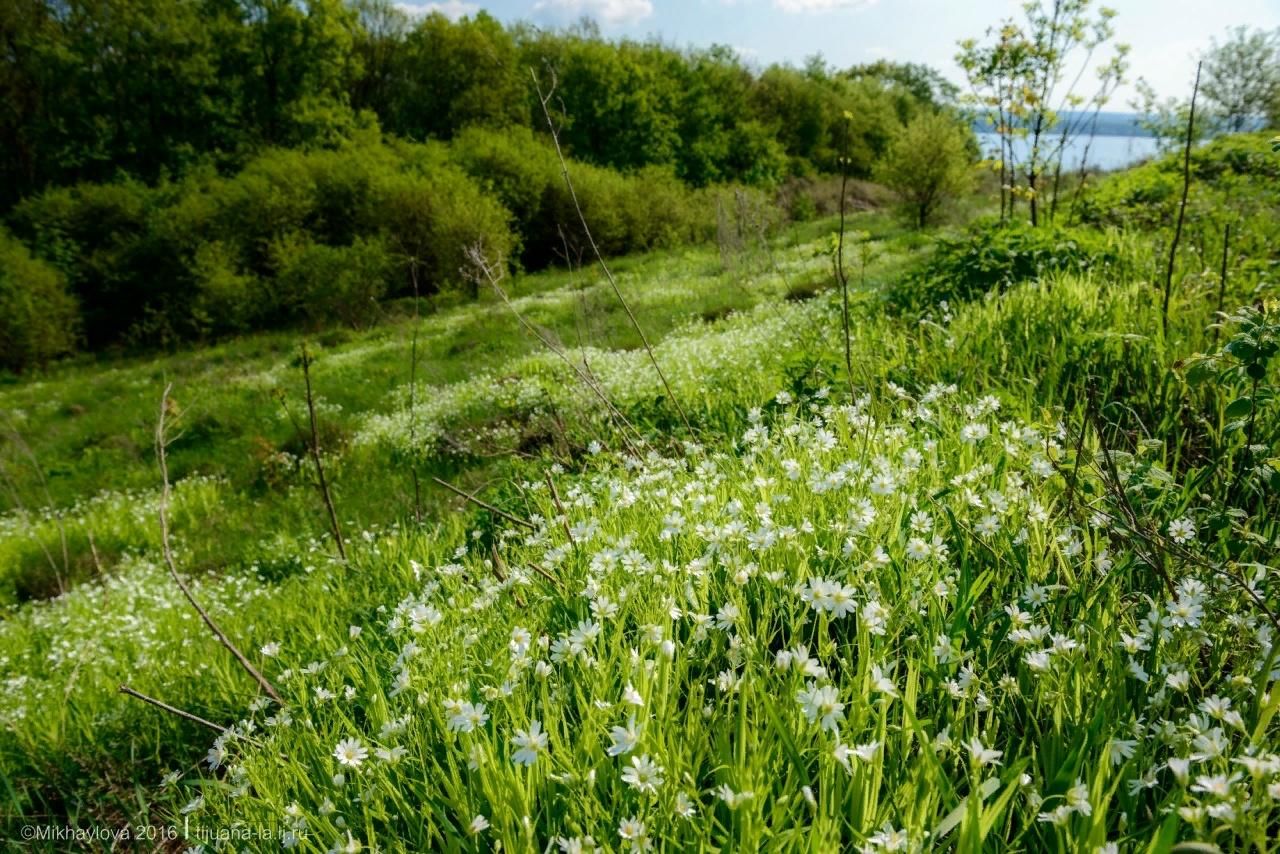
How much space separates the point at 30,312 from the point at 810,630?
2856cm

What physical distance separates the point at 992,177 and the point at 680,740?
140 ft

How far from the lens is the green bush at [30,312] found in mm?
21438

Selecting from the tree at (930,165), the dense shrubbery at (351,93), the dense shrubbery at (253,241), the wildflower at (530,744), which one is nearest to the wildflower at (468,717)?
the wildflower at (530,744)

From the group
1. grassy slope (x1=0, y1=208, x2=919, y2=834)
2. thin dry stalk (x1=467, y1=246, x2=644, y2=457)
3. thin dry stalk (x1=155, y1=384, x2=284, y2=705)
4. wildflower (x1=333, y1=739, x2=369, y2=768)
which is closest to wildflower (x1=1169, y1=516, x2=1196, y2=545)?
wildflower (x1=333, y1=739, x2=369, y2=768)

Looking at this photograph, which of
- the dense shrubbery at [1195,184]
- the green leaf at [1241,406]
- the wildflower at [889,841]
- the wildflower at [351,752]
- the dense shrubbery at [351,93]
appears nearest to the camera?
the wildflower at [889,841]

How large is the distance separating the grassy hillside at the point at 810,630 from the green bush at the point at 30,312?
68.9 ft

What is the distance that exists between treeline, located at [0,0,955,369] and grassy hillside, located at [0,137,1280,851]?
55.2 feet

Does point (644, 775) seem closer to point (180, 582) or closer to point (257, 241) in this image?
point (180, 582)

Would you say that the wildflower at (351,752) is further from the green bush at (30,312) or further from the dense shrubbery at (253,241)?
the green bush at (30,312)

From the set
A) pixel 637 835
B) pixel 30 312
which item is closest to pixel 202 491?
pixel 637 835

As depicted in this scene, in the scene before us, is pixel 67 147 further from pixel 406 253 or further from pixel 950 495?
pixel 950 495

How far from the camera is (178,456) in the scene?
438 inches

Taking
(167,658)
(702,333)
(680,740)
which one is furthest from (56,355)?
(680,740)

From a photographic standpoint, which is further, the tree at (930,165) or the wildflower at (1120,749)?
the tree at (930,165)
